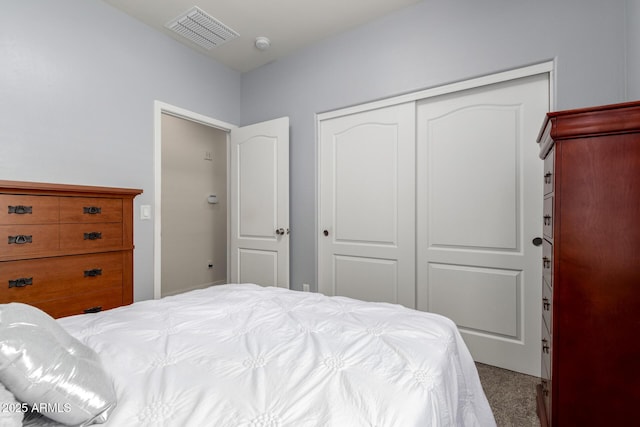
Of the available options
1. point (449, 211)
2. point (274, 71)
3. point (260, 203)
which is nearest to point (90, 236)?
point (260, 203)

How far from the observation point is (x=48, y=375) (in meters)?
0.62

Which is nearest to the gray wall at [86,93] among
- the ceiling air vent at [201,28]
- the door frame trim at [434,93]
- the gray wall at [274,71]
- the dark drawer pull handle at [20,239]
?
the gray wall at [274,71]

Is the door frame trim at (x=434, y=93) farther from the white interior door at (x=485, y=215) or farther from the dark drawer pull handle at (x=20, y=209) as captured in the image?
the dark drawer pull handle at (x=20, y=209)

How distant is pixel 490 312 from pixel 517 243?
0.53 meters

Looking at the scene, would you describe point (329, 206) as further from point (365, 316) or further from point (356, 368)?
point (356, 368)

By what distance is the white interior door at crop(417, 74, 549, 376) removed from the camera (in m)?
2.03

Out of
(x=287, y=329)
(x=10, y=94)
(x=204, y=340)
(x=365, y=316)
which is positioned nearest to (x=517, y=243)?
(x=365, y=316)

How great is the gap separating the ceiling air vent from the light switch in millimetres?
1573

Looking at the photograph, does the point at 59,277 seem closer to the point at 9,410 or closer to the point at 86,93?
the point at 86,93

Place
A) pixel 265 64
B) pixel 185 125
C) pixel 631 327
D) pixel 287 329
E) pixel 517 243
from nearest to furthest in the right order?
pixel 631 327
pixel 287 329
pixel 517 243
pixel 265 64
pixel 185 125

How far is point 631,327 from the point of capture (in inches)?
40.0

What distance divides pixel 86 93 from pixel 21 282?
1.41m

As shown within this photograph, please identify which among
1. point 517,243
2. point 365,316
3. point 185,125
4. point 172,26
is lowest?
point 365,316

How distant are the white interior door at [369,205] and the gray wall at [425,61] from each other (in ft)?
0.53
